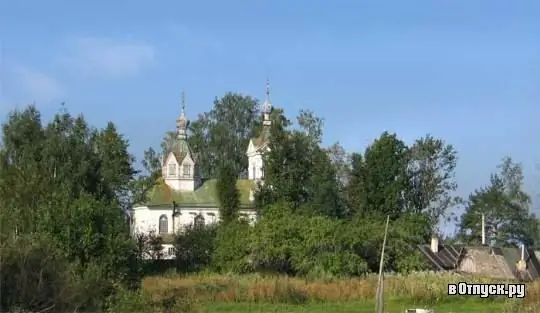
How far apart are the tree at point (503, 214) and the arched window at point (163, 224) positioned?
24.2 metres

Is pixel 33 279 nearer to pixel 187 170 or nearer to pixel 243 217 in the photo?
pixel 243 217

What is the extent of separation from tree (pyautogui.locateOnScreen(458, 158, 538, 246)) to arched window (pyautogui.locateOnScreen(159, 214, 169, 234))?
24.2m

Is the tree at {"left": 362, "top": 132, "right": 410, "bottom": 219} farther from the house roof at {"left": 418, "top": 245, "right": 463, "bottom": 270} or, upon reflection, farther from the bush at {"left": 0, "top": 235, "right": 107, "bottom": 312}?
the bush at {"left": 0, "top": 235, "right": 107, "bottom": 312}

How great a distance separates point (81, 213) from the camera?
26.2m

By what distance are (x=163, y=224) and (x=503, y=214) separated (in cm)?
2790

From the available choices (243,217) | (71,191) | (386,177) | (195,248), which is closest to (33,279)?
(71,191)

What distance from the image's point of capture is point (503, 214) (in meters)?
72.4

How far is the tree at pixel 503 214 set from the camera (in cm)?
7125

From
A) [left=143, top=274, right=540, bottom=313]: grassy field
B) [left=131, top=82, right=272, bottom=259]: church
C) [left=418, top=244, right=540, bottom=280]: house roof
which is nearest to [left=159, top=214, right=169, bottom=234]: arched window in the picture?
[left=131, top=82, right=272, bottom=259]: church

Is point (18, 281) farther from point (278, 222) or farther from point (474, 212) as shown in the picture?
point (474, 212)

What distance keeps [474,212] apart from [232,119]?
22996 mm

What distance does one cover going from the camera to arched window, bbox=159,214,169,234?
247ft

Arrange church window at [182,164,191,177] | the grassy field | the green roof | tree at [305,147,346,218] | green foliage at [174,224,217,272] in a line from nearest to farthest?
the grassy field < green foliage at [174,224,217,272] < tree at [305,147,346,218] < church window at [182,164,191,177] < the green roof

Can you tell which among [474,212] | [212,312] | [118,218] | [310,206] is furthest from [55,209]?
[474,212]
